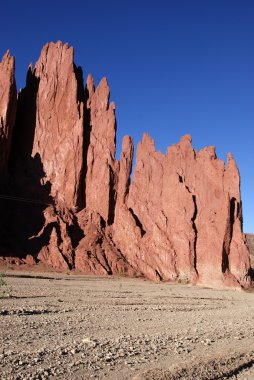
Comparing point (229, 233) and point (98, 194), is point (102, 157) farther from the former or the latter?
point (229, 233)

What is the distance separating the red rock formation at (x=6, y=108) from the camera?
53.6 meters

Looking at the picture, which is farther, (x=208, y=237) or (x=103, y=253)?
(x=103, y=253)

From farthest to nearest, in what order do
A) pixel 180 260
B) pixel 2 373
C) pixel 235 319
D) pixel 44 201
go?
1. pixel 44 201
2. pixel 180 260
3. pixel 235 319
4. pixel 2 373

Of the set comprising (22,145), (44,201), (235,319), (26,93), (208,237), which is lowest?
(235,319)

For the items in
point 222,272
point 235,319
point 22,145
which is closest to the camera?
point 235,319

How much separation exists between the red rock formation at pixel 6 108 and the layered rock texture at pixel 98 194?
14 cm

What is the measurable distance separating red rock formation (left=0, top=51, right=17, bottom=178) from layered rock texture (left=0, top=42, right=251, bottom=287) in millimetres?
143

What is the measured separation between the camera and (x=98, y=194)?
52.4 metres

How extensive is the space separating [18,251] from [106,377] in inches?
1604

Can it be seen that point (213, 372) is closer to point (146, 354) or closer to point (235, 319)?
point (146, 354)

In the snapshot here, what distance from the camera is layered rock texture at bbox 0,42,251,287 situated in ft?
139

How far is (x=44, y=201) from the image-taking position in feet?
176

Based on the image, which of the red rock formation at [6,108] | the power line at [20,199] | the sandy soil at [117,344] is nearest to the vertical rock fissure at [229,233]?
the power line at [20,199]

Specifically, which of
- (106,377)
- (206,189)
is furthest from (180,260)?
(106,377)
